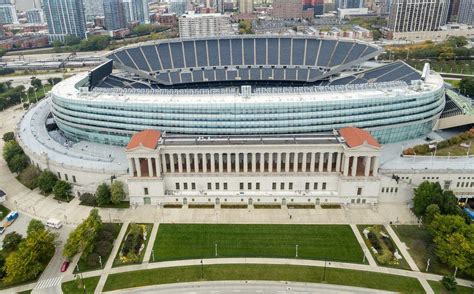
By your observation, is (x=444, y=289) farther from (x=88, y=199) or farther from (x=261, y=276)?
(x=88, y=199)

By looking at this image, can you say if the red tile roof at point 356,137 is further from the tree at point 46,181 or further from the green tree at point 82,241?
the tree at point 46,181

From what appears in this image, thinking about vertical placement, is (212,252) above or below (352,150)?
below

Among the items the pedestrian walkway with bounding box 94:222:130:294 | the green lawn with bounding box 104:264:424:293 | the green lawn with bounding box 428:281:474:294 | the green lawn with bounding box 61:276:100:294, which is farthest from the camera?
the pedestrian walkway with bounding box 94:222:130:294

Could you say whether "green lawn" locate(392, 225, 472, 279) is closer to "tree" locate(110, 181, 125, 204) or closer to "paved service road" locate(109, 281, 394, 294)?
"paved service road" locate(109, 281, 394, 294)

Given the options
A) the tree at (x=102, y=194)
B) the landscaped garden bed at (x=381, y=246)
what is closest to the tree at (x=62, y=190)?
the tree at (x=102, y=194)

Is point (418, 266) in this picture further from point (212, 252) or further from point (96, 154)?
point (96, 154)

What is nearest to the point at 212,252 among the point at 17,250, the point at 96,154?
the point at 17,250

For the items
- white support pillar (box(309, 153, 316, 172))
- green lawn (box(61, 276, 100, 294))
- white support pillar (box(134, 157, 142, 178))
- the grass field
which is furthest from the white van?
white support pillar (box(309, 153, 316, 172))
